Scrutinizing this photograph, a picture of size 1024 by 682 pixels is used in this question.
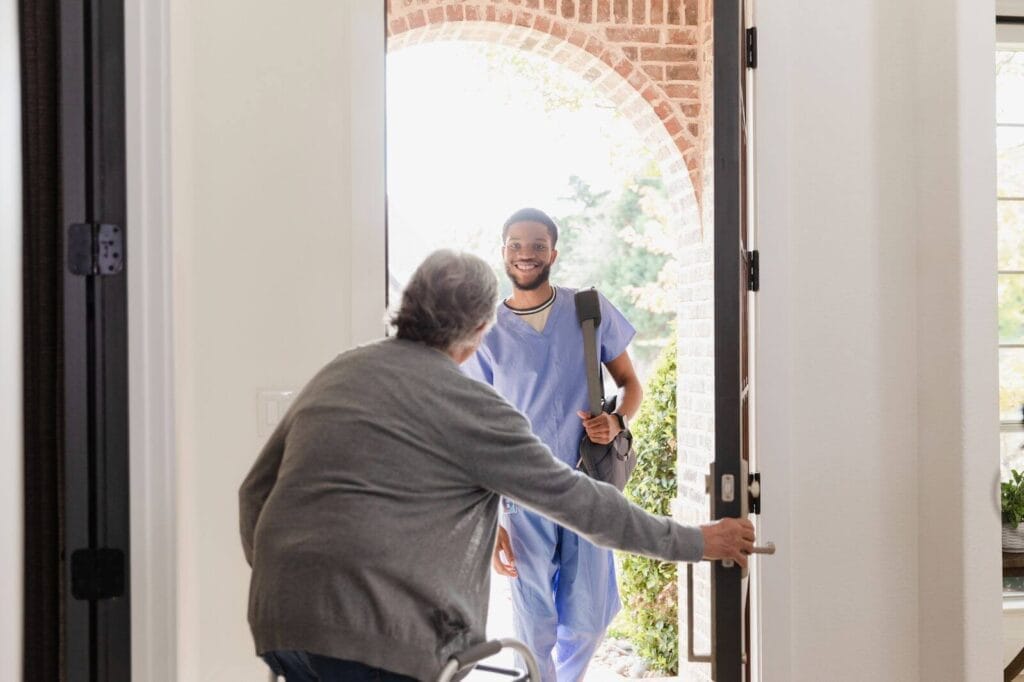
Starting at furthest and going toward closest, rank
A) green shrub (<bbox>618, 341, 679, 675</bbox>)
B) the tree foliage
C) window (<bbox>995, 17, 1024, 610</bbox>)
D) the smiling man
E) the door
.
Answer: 1. the tree foliage
2. green shrub (<bbox>618, 341, 679, 675</bbox>)
3. window (<bbox>995, 17, 1024, 610</bbox>)
4. the smiling man
5. the door

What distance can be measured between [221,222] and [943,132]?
1769 mm

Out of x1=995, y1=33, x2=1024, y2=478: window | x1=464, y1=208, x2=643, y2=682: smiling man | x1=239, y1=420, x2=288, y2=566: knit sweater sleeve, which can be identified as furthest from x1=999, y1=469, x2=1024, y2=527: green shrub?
x1=239, y1=420, x2=288, y2=566: knit sweater sleeve

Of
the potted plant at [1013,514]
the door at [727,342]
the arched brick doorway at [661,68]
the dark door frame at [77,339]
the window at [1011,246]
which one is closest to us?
the door at [727,342]

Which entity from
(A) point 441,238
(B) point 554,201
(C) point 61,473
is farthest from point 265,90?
(B) point 554,201

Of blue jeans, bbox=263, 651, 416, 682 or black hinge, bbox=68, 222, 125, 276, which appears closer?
blue jeans, bbox=263, 651, 416, 682

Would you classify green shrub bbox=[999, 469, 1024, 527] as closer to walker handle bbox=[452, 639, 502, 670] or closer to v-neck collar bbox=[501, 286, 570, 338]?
v-neck collar bbox=[501, 286, 570, 338]

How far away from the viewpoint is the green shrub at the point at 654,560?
5.69 meters

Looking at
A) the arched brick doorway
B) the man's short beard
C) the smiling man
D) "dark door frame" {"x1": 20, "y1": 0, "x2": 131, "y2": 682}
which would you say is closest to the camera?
"dark door frame" {"x1": 20, "y1": 0, "x2": 131, "y2": 682}

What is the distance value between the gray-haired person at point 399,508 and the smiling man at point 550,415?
1377 mm

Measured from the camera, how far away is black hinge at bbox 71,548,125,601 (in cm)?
225

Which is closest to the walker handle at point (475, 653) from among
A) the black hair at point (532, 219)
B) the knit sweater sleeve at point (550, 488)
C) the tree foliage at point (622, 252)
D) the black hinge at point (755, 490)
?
the knit sweater sleeve at point (550, 488)

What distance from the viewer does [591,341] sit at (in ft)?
11.1

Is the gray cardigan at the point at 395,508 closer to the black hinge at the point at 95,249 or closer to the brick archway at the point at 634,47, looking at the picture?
the black hinge at the point at 95,249

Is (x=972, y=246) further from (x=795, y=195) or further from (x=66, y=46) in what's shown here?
(x=66, y=46)
